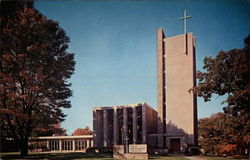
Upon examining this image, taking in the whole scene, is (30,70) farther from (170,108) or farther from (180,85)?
(180,85)

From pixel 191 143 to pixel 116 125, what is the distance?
11.8 metres

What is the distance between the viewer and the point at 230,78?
2078 cm

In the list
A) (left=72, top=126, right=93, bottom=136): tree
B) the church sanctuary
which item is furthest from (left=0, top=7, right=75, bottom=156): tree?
(left=72, top=126, right=93, bottom=136): tree

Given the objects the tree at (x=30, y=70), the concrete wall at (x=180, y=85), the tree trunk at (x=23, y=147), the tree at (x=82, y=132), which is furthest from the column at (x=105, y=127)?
the tree at (x=82, y=132)

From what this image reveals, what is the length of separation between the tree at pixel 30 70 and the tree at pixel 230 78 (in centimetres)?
1426

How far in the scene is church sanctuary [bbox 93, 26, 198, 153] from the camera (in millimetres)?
32031

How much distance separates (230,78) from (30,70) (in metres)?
18.5

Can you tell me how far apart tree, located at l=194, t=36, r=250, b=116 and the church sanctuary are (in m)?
10.1

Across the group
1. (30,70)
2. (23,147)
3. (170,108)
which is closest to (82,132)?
(170,108)

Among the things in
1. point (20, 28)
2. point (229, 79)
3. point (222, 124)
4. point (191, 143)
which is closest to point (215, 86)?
point (229, 79)

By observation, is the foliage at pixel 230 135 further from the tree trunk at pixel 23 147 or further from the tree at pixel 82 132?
the tree at pixel 82 132

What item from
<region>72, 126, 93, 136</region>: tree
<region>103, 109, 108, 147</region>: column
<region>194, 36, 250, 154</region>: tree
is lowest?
<region>72, 126, 93, 136</region>: tree

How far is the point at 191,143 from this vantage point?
30594mm

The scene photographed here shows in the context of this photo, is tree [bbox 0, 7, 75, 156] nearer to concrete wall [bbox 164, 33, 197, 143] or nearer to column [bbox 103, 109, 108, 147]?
column [bbox 103, 109, 108, 147]
